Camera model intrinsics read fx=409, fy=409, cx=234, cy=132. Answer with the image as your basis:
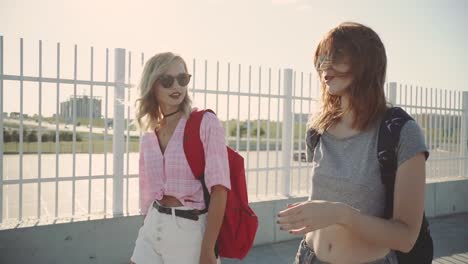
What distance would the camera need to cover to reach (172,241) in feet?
6.91

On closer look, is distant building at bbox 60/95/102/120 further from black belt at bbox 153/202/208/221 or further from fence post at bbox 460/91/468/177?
fence post at bbox 460/91/468/177

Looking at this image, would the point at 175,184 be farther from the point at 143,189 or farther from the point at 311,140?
the point at 311,140

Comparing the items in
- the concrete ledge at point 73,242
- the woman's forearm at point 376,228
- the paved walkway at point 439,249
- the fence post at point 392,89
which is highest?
the fence post at point 392,89

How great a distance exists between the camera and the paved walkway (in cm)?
498

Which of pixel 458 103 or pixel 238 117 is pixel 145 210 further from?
pixel 458 103

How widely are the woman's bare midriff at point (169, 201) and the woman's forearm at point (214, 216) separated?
0.19 metres

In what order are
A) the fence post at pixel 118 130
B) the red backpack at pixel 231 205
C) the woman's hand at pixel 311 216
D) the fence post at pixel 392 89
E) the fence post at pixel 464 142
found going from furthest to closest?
the fence post at pixel 464 142 → the fence post at pixel 392 89 → the fence post at pixel 118 130 → the red backpack at pixel 231 205 → the woman's hand at pixel 311 216

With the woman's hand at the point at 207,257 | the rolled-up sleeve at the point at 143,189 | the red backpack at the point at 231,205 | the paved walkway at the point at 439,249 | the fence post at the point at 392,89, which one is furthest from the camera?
the fence post at the point at 392,89

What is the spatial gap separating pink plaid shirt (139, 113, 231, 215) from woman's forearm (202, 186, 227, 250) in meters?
0.04

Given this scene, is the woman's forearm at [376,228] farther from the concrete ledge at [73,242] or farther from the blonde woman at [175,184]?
the concrete ledge at [73,242]

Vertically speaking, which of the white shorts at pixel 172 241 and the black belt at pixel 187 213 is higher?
the black belt at pixel 187 213

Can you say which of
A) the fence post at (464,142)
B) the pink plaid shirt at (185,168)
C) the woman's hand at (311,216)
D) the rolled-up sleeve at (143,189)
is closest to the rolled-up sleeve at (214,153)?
the pink plaid shirt at (185,168)

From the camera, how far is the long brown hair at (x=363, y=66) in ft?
4.47

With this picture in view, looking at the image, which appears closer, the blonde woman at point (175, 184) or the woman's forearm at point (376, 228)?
the woman's forearm at point (376, 228)
